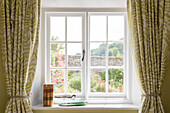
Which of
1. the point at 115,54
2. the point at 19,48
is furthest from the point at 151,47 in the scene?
the point at 19,48

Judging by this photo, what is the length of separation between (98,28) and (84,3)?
15.8 inches

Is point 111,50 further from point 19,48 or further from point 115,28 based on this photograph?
point 19,48

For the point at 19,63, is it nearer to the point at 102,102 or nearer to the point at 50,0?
the point at 50,0

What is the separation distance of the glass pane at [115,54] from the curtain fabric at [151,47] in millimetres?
473

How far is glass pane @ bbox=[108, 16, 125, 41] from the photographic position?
3125mm

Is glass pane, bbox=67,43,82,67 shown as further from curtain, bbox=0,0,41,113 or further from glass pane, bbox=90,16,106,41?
curtain, bbox=0,0,41,113

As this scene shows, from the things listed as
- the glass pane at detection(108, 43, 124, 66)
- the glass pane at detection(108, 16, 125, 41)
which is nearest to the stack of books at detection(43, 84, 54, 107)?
the glass pane at detection(108, 43, 124, 66)

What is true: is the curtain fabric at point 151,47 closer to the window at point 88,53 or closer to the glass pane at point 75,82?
the window at point 88,53

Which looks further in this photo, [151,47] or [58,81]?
[58,81]

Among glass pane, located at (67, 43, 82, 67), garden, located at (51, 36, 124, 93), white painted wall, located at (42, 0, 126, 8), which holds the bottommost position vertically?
garden, located at (51, 36, 124, 93)

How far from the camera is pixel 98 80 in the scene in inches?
122

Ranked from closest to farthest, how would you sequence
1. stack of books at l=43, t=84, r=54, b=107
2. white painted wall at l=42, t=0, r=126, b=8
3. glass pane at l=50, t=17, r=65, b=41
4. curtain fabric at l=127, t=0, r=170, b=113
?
1. curtain fabric at l=127, t=0, r=170, b=113
2. stack of books at l=43, t=84, r=54, b=107
3. white painted wall at l=42, t=0, r=126, b=8
4. glass pane at l=50, t=17, r=65, b=41

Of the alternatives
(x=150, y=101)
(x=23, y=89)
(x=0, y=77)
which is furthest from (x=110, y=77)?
(x=0, y=77)

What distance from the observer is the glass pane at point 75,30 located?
3125 mm
